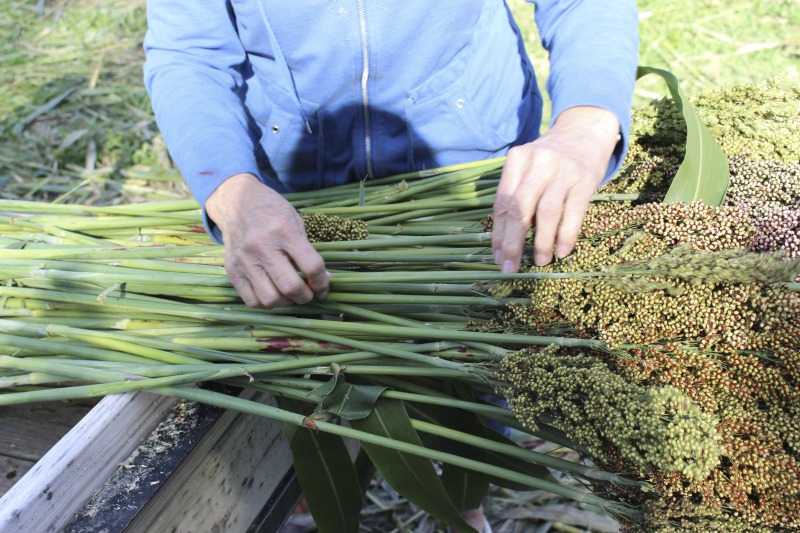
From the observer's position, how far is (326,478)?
1.25 metres

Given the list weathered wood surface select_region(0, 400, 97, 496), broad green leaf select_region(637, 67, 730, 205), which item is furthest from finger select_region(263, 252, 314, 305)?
weathered wood surface select_region(0, 400, 97, 496)

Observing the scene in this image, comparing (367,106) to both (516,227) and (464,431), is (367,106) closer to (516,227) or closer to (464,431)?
(516,227)

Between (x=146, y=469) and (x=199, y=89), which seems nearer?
(x=146, y=469)

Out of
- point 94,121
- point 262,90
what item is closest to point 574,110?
point 262,90

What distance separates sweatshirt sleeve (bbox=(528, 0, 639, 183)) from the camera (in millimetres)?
1203

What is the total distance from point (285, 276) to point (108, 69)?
3.68 meters

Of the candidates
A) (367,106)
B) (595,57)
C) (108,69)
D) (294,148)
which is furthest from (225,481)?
(108,69)

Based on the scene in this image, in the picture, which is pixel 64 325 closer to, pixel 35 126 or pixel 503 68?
pixel 503 68

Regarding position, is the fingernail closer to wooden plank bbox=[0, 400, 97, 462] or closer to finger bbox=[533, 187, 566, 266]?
finger bbox=[533, 187, 566, 266]

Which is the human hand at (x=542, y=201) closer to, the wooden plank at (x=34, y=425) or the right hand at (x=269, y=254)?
the right hand at (x=269, y=254)

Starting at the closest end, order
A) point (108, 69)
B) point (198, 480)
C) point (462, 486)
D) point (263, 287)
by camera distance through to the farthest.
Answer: point (263, 287) < point (198, 480) < point (462, 486) < point (108, 69)

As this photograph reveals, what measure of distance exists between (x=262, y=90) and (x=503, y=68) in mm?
642

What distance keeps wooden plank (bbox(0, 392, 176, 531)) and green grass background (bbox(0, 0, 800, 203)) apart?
2.13m

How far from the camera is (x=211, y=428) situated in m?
1.21
